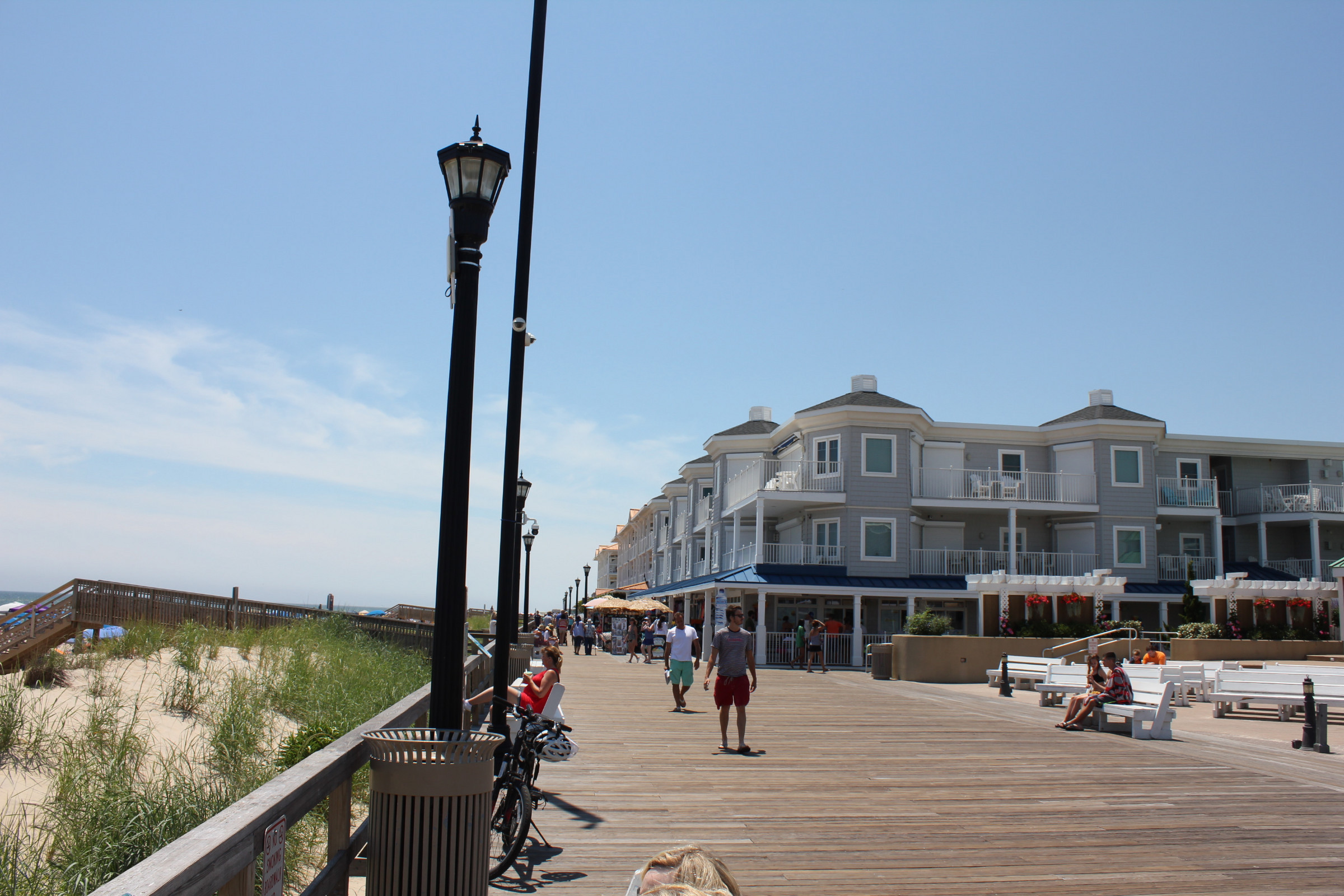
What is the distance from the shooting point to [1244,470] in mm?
39688

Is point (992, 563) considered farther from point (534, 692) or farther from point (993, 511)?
point (534, 692)

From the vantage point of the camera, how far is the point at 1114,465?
3534cm

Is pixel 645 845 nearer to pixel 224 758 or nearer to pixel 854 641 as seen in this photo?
pixel 224 758

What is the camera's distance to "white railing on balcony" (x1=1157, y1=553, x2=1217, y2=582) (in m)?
36.0

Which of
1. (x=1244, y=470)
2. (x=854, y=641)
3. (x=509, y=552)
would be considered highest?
(x=1244, y=470)

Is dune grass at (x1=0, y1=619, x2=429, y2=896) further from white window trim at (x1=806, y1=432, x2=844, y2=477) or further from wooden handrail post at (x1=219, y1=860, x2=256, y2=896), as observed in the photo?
white window trim at (x1=806, y1=432, x2=844, y2=477)

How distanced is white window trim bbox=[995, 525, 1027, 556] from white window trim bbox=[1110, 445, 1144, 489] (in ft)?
12.0

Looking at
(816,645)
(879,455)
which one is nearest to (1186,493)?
(879,455)

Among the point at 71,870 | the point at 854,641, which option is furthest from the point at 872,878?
the point at 854,641

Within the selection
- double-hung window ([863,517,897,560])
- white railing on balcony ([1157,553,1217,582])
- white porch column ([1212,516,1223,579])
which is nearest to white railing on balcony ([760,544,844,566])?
double-hung window ([863,517,897,560])

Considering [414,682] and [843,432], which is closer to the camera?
[414,682]

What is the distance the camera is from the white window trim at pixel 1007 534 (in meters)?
36.3

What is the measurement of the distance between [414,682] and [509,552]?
5.54 metres

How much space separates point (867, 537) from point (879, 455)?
2915 mm
